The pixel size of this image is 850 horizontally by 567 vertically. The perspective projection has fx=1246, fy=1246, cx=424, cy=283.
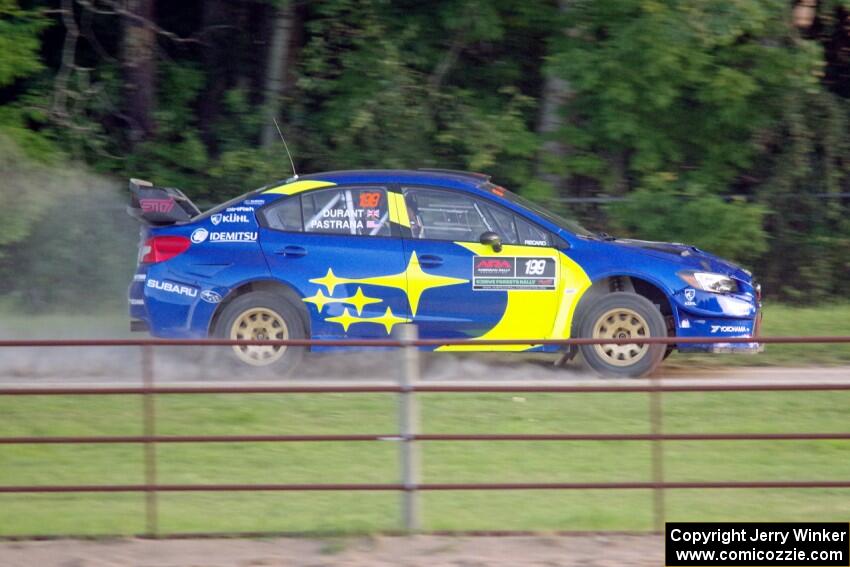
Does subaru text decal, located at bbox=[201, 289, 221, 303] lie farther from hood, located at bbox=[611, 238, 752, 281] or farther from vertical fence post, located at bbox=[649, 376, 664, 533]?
vertical fence post, located at bbox=[649, 376, 664, 533]

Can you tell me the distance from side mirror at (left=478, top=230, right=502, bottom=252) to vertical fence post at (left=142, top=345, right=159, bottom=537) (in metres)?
4.17

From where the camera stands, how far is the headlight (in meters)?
10.4

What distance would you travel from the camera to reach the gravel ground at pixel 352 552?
6.30 metres

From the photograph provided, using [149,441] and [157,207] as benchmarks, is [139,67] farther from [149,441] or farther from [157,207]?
[149,441]

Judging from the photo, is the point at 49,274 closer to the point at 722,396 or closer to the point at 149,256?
the point at 149,256

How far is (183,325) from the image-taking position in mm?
10609

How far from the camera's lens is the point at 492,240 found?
1036 cm

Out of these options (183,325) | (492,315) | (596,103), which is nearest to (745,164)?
(596,103)

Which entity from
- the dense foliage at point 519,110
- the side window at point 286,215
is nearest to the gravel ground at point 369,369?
the side window at point 286,215

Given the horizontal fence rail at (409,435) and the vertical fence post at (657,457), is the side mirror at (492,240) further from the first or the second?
the vertical fence post at (657,457)

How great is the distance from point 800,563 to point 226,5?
13.9 meters

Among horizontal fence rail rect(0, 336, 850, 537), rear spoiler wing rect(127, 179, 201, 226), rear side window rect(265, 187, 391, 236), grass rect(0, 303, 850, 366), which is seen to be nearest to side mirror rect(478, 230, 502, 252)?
A: rear side window rect(265, 187, 391, 236)

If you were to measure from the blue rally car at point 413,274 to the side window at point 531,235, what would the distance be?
12 millimetres

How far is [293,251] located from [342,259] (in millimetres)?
433
